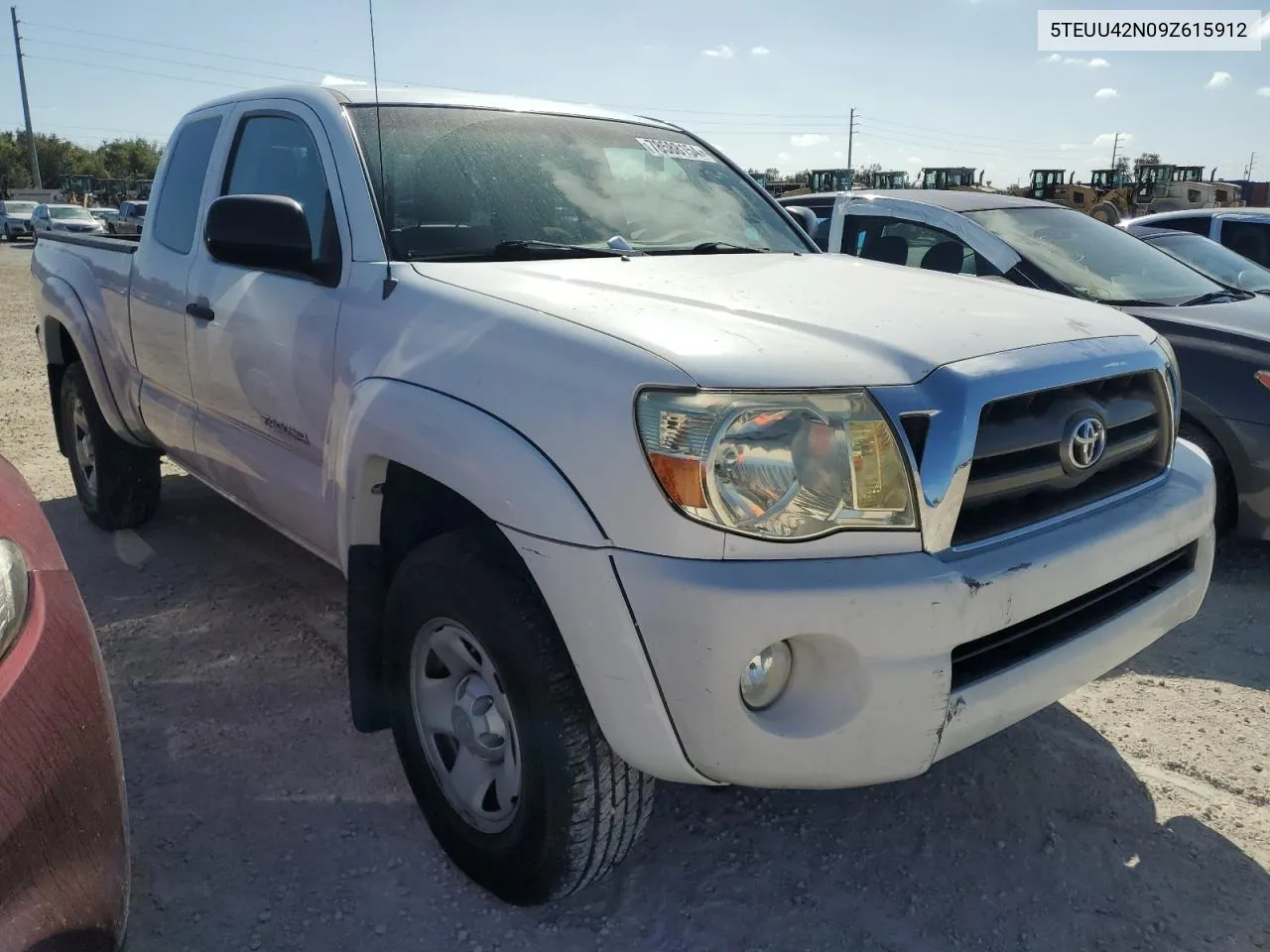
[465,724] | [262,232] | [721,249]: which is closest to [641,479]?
[465,724]

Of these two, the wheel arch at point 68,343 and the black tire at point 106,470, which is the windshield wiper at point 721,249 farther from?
the black tire at point 106,470

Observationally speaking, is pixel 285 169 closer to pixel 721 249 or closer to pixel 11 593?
pixel 721 249

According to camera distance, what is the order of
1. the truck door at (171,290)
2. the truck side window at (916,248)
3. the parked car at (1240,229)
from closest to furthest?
the truck door at (171,290)
the truck side window at (916,248)
the parked car at (1240,229)

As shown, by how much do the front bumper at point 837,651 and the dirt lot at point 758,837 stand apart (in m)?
0.62

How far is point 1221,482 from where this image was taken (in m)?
4.32

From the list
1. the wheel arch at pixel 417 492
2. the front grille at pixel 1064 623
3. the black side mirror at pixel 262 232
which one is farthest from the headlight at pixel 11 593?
the front grille at pixel 1064 623

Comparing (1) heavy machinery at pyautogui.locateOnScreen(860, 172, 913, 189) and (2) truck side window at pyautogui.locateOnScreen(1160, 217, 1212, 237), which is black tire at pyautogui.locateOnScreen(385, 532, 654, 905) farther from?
(1) heavy machinery at pyautogui.locateOnScreen(860, 172, 913, 189)

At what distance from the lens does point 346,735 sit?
302cm

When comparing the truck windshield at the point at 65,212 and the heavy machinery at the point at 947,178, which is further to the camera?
the truck windshield at the point at 65,212

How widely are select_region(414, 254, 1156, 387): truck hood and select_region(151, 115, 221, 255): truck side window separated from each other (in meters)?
1.65

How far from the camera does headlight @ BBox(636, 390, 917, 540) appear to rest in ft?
5.80

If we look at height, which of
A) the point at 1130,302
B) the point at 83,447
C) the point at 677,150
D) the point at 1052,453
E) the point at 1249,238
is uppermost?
the point at 677,150

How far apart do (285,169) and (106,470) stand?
2.24m

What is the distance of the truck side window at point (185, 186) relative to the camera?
367 cm
